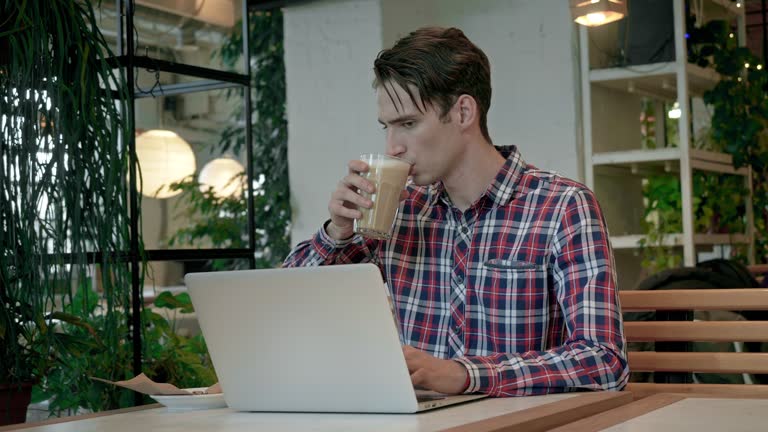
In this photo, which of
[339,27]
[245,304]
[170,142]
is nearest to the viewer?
[245,304]

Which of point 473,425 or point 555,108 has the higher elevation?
point 555,108

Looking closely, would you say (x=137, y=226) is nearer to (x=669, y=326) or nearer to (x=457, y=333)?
(x=457, y=333)

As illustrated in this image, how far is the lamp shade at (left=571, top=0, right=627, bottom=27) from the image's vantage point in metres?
3.65

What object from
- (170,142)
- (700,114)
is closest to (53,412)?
(170,142)

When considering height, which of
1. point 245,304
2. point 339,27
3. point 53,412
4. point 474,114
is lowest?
point 53,412

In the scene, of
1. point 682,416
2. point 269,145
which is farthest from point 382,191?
point 269,145

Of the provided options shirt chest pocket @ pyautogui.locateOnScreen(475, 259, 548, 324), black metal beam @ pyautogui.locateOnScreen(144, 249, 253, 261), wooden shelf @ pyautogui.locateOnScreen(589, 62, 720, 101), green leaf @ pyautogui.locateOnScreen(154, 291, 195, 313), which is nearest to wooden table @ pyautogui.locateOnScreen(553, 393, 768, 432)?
shirt chest pocket @ pyautogui.locateOnScreen(475, 259, 548, 324)

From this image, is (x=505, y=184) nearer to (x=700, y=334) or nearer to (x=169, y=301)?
(x=700, y=334)

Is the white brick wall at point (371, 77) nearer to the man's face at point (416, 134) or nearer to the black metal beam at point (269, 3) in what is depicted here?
the black metal beam at point (269, 3)

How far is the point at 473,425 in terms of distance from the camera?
1159 millimetres

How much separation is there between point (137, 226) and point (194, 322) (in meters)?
2.10

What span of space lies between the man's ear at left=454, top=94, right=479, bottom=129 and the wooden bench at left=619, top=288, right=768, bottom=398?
1.58ft

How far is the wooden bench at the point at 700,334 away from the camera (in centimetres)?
190

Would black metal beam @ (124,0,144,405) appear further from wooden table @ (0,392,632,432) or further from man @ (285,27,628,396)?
wooden table @ (0,392,632,432)
